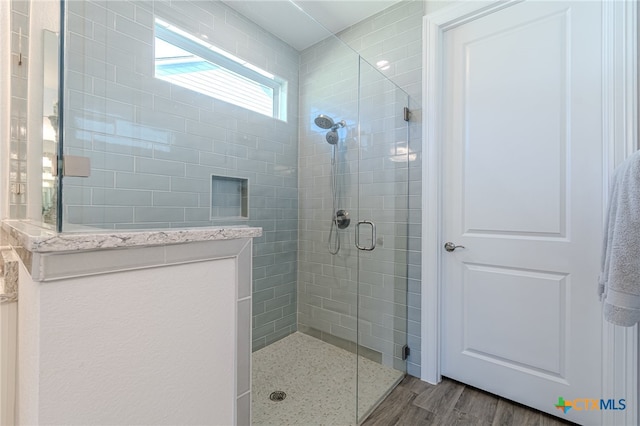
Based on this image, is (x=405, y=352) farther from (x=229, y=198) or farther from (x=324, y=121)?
(x=324, y=121)

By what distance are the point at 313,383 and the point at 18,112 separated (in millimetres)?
2022

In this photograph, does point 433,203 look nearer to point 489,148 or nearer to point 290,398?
point 489,148

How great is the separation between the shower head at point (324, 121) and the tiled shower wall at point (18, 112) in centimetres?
154

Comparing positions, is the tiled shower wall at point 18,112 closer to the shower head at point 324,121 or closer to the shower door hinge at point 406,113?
the shower head at point 324,121

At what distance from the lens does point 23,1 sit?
1213 millimetres

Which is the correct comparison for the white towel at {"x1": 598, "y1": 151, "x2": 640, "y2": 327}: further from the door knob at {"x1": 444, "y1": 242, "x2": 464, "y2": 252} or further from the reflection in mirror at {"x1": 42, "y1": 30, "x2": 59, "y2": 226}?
the reflection in mirror at {"x1": 42, "y1": 30, "x2": 59, "y2": 226}

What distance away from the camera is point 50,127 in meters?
0.87

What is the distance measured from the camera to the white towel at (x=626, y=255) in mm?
1058

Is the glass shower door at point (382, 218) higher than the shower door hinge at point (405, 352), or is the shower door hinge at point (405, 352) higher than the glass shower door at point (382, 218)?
the glass shower door at point (382, 218)

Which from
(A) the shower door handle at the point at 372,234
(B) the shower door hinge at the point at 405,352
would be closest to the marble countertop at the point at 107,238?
(A) the shower door handle at the point at 372,234

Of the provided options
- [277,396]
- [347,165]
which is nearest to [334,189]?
[347,165]

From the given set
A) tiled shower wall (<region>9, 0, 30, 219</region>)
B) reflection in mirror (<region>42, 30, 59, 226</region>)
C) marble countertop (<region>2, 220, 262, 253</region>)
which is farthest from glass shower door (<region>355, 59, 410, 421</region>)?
tiled shower wall (<region>9, 0, 30, 219</region>)

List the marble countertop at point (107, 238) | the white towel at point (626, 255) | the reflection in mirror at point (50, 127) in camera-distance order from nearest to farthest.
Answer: the marble countertop at point (107, 238), the reflection in mirror at point (50, 127), the white towel at point (626, 255)

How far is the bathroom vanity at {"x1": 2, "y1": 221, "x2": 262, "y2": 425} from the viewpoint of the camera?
0.56 meters
